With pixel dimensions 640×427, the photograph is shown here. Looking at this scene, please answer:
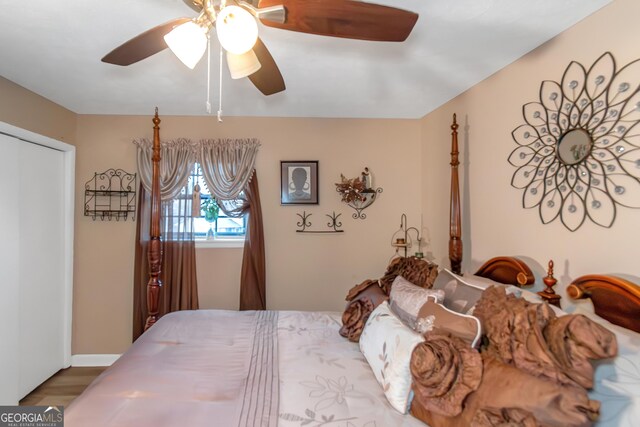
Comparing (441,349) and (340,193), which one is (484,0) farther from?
(340,193)

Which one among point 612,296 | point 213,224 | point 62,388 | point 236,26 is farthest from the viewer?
point 213,224

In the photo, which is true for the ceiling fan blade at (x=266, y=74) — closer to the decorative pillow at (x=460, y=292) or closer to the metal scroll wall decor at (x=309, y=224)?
the decorative pillow at (x=460, y=292)

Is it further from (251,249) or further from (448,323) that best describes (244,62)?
(251,249)

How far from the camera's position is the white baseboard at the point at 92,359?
2.85 metres

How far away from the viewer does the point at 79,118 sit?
2885mm

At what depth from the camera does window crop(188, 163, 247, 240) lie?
297 centimetres

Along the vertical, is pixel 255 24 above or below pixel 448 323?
above

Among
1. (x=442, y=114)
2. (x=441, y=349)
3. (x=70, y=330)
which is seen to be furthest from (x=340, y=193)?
(x=70, y=330)

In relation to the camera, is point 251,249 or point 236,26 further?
point 251,249

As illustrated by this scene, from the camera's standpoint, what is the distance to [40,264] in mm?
2529

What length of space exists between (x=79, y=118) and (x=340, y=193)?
261cm

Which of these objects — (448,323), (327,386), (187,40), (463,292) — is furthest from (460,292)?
(187,40)

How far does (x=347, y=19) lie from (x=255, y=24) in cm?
32

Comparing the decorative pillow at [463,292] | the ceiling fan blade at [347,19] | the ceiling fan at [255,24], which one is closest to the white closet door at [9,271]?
the ceiling fan at [255,24]
